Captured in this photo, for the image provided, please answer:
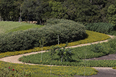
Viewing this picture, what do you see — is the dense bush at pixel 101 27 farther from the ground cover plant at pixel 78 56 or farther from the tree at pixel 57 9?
the ground cover plant at pixel 78 56

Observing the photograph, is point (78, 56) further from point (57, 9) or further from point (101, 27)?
point (57, 9)

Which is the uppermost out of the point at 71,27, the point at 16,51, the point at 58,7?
the point at 58,7

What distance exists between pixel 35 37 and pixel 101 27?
54.0 ft

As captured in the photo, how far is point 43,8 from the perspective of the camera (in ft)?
103

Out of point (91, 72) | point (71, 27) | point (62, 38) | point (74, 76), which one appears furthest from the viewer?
point (71, 27)

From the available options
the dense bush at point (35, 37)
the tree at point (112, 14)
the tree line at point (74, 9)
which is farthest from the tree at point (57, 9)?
the dense bush at point (35, 37)

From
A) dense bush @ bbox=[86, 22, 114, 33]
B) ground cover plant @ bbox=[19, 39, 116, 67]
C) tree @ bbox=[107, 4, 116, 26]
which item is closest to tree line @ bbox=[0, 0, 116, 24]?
tree @ bbox=[107, 4, 116, 26]

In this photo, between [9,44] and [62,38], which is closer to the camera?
[9,44]

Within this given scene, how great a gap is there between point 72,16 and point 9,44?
788 inches

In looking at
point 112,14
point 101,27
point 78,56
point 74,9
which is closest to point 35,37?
point 78,56

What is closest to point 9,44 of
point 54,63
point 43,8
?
point 54,63

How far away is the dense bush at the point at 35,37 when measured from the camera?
47.9 ft

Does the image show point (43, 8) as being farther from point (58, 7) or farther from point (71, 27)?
point (71, 27)

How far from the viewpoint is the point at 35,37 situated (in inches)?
640
